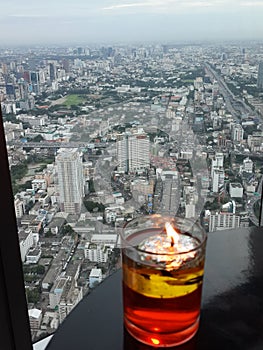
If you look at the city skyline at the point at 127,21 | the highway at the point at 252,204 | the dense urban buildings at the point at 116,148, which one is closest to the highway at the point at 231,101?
the dense urban buildings at the point at 116,148

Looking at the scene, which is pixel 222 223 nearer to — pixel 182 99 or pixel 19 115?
pixel 182 99

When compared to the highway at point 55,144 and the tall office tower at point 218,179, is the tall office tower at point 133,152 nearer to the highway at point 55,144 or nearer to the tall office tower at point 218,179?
the highway at point 55,144

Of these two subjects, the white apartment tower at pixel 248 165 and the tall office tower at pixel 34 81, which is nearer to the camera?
the tall office tower at pixel 34 81

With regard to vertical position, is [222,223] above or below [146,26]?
below

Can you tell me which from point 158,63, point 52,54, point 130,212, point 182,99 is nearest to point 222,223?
point 130,212

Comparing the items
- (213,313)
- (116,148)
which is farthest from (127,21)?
(213,313)

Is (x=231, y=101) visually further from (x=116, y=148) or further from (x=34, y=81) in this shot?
(x=34, y=81)
